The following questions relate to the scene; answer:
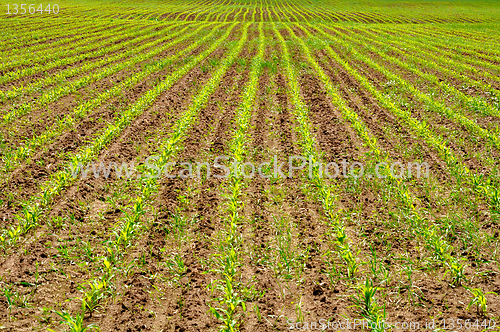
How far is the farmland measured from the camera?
3859 millimetres

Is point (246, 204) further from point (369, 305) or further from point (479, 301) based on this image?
point (479, 301)

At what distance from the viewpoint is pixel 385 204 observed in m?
5.89

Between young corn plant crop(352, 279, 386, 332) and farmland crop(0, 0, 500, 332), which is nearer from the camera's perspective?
young corn plant crop(352, 279, 386, 332)

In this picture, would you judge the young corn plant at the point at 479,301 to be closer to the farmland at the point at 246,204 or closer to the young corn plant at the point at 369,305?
the farmland at the point at 246,204

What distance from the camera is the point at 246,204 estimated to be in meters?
5.98

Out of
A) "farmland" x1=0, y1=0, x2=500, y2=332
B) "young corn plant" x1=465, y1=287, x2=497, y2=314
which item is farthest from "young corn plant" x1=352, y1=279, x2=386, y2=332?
"young corn plant" x1=465, y1=287, x2=497, y2=314

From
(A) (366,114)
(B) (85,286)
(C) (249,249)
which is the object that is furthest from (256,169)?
(A) (366,114)

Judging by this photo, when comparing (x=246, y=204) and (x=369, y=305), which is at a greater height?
(x=246, y=204)

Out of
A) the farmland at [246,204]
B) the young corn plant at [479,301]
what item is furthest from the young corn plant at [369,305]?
the young corn plant at [479,301]

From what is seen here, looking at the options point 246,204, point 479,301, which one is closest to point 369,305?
point 479,301

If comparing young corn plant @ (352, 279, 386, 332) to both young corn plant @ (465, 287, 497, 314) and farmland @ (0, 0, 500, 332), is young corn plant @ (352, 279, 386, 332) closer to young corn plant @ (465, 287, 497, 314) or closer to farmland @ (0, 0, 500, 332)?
farmland @ (0, 0, 500, 332)

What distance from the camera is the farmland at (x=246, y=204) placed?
3.86 metres

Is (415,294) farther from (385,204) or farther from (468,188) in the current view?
(468,188)

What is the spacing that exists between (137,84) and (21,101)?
13.3ft
